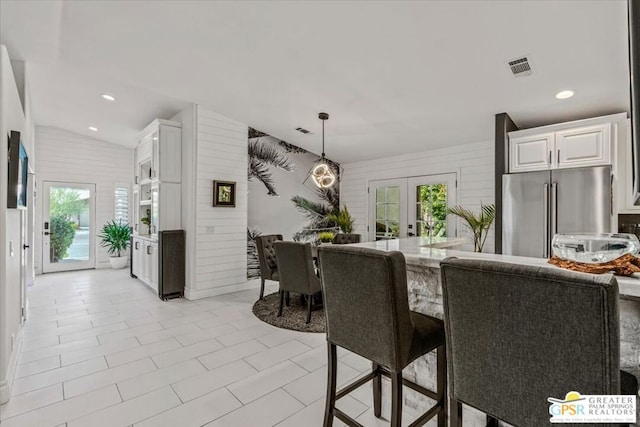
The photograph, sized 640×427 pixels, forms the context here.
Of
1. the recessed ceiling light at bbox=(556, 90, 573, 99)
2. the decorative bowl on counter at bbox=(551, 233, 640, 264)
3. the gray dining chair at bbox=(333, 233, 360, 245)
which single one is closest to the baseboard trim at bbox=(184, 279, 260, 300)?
the gray dining chair at bbox=(333, 233, 360, 245)

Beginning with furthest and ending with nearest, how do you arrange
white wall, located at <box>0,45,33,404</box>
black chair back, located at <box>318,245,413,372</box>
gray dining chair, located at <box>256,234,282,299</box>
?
gray dining chair, located at <box>256,234,282,299</box>, white wall, located at <box>0,45,33,404</box>, black chair back, located at <box>318,245,413,372</box>

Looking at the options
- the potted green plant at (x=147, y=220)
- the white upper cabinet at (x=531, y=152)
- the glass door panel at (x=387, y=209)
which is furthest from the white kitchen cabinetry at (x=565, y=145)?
the potted green plant at (x=147, y=220)

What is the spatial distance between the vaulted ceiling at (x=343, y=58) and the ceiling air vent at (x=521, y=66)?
2.4 inches

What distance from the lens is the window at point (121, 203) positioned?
773cm

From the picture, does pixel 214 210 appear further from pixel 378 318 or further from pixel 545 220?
pixel 545 220

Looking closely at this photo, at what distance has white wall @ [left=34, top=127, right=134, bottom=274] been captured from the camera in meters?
6.76

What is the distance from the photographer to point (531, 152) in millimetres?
3793

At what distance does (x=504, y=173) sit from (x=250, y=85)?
342 centimetres

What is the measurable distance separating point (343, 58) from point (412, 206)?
10.9ft

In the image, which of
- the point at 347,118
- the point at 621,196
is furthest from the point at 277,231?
the point at 621,196

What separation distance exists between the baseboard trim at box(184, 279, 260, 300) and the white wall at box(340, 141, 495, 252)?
250 cm

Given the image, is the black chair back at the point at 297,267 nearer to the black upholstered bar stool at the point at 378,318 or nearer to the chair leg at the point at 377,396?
the chair leg at the point at 377,396

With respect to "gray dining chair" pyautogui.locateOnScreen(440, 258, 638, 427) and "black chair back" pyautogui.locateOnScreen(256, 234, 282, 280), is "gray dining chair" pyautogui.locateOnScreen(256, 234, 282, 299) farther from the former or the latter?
"gray dining chair" pyautogui.locateOnScreen(440, 258, 638, 427)

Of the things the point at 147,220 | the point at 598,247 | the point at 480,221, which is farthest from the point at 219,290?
the point at 598,247
